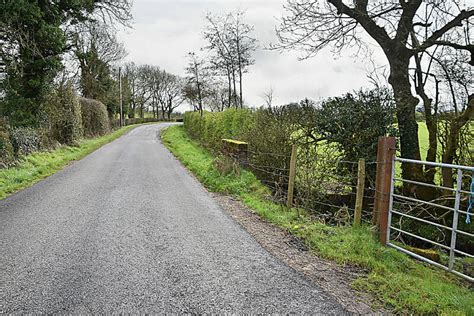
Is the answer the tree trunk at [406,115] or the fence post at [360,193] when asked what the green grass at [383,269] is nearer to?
the fence post at [360,193]

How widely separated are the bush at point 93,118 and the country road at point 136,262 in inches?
733

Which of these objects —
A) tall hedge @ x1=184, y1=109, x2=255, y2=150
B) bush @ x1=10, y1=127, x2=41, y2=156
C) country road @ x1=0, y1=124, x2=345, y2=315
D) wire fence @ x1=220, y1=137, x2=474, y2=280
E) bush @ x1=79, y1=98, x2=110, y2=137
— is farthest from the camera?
bush @ x1=79, y1=98, x2=110, y2=137

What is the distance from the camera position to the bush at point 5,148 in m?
10.7

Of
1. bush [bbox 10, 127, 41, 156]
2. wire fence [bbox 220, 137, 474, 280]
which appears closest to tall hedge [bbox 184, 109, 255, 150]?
wire fence [bbox 220, 137, 474, 280]

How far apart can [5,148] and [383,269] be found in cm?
1158

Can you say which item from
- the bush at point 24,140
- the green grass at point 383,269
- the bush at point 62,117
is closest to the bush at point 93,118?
the bush at point 62,117

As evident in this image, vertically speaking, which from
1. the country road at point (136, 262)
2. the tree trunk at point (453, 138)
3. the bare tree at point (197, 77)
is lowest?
the country road at point (136, 262)

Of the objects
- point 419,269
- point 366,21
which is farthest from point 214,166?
point 419,269

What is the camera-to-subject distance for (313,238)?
4.90 metres

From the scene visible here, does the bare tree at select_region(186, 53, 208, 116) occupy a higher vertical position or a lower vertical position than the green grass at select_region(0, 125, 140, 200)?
higher

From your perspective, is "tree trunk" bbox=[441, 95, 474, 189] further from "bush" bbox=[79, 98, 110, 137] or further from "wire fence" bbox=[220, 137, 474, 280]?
"bush" bbox=[79, 98, 110, 137]

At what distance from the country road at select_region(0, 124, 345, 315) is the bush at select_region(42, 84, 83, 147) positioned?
9802 millimetres

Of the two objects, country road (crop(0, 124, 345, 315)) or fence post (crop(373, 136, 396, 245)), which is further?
fence post (crop(373, 136, 396, 245))

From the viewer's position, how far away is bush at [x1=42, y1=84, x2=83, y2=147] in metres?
15.9
